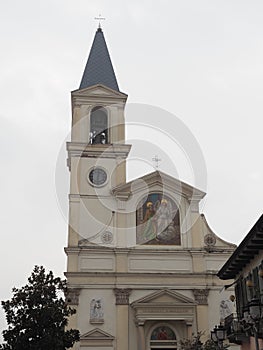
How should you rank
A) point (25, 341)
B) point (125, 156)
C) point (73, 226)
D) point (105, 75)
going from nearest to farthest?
point (25, 341)
point (73, 226)
point (125, 156)
point (105, 75)

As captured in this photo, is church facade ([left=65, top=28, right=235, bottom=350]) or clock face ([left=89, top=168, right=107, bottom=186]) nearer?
church facade ([left=65, top=28, right=235, bottom=350])

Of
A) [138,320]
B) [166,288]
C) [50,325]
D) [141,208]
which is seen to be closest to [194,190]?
[141,208]

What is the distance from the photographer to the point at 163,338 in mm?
30547

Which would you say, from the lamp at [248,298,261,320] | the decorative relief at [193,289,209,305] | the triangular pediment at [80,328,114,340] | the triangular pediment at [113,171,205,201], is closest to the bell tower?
the triangular pediment at [113,171,205,201]

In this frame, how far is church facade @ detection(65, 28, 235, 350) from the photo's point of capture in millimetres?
30188

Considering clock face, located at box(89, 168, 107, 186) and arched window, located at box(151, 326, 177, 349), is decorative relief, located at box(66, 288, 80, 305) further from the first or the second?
clock face, located at box(89, 168, 107, 186)

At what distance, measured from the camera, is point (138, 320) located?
29.8 metres

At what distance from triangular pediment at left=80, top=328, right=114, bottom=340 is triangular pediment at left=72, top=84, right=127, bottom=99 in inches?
640

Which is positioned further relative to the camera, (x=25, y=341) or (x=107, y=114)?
(x=107, y=114)

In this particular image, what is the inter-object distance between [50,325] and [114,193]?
16.0m

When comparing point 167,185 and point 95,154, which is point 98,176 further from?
point 167,185

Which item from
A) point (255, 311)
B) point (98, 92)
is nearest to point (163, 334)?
point (98, 92)

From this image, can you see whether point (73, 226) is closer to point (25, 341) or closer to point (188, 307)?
point (188, 307)

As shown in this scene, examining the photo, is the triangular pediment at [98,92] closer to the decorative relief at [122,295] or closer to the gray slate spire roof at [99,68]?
the gray slate spire roof at [99,68]
